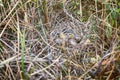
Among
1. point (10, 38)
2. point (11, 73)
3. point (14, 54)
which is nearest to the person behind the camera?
point (11, 73)

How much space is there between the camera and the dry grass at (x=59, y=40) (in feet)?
4.82

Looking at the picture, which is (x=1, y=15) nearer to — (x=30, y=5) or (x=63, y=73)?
(x=30, y=5)

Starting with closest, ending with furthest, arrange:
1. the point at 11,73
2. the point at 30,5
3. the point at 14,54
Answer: the point at 11,73, the point at 14,54, the point at 30,5

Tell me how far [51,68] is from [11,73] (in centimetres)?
21

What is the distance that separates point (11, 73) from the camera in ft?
4.69

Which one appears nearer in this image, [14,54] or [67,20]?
[14,54]

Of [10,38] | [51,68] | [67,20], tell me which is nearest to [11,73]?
[51,68]

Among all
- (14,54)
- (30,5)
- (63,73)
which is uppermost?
(30,5)

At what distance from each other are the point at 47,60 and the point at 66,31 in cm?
32

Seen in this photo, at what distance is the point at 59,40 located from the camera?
1670 mm

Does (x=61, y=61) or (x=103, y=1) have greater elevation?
(x=103, y=1)

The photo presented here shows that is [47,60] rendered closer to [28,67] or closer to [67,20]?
[28,67]

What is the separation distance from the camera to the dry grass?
1.47m

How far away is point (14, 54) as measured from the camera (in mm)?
1551
